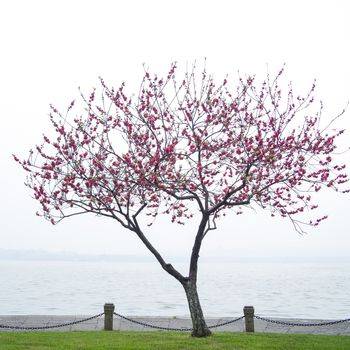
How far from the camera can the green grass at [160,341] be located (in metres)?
13.5

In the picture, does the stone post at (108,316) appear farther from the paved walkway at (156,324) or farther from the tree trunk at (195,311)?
the tree trunk at (195,311)

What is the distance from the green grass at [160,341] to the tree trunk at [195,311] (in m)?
0.30

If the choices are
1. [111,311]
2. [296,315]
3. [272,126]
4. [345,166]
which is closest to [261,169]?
[272,126]

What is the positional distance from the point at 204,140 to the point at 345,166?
427 cm

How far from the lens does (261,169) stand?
49.9ft

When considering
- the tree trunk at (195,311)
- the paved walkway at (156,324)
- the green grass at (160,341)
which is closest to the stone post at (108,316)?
the paved walkway at (156,324)

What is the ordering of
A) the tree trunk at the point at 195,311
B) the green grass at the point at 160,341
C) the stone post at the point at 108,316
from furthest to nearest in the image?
the stone post at the point at 108,316 < the tree trunk at the point at 195,311 < the green grass at the point at 160,341

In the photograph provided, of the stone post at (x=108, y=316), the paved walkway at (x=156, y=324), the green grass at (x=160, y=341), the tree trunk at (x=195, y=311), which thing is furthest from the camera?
the paved walkway at (x=156, y=324)

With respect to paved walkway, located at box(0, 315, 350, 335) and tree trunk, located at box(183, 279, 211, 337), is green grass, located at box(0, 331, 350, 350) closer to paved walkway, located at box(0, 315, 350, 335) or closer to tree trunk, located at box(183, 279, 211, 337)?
tree trunk, located at box(183, 279, 211, 337)

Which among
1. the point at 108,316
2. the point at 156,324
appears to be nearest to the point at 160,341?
the point at 108,316

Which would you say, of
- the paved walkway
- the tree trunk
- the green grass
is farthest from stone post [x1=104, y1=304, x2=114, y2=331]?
the tree trunk

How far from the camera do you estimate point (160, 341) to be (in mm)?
14703

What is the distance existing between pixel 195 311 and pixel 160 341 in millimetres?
1368

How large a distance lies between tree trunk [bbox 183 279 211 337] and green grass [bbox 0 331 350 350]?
304 millimetres
